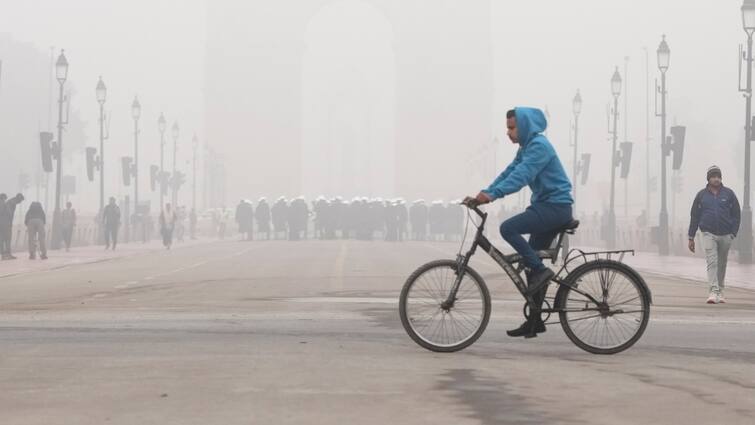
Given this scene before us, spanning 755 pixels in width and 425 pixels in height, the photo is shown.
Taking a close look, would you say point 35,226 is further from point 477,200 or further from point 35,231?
point 477,200

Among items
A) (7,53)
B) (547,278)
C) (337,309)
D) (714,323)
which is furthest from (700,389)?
(7,53)

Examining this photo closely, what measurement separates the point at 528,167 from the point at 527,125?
0.35 meters

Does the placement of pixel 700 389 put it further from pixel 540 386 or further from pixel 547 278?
pixel 547 278

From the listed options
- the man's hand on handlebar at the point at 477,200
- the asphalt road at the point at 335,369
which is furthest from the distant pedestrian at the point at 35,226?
the man's hand on handlebar at the point at 477,200

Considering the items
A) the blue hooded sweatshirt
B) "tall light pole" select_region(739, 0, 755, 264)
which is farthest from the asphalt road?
"tall light pole" select_region(739, 0, 755, 264)

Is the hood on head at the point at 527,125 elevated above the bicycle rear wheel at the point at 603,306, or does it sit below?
above

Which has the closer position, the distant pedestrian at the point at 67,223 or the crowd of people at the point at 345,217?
the distant pedestrian at the point at 67,223

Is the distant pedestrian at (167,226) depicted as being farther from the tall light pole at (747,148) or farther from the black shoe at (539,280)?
the black shoe at (539,280)

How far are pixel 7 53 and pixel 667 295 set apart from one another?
4154 inches

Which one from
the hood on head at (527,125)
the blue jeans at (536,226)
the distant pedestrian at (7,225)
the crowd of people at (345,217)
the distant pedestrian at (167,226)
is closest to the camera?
the blue jeans at (536,226)

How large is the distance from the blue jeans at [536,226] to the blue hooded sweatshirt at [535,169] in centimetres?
7

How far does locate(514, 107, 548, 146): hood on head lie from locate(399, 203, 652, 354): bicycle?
682 mm

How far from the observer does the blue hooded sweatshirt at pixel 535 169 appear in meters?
9.81

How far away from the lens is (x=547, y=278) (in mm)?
9766
